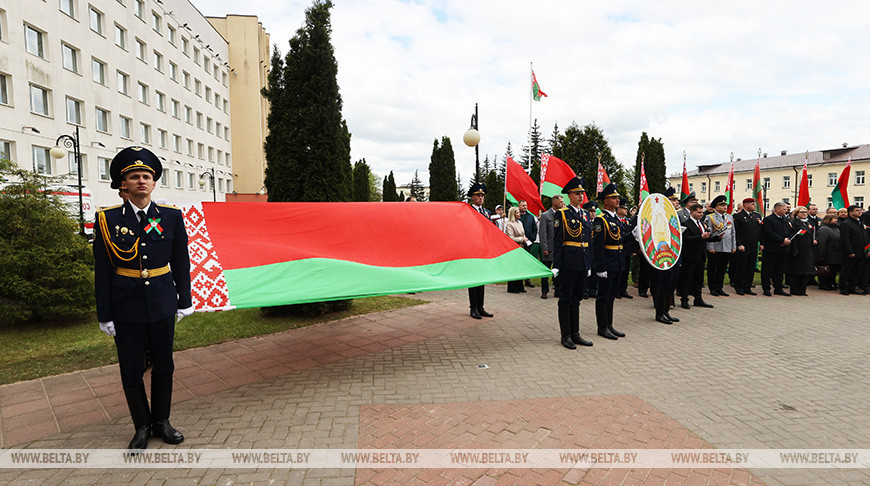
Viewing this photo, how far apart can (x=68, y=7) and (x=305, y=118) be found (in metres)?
26.5

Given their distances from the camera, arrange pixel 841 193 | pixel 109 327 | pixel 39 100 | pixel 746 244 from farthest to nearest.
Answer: pixel 39 100
pixel 841 193
pixel 746 244
pixel 109 327

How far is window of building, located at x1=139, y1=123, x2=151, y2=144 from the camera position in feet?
104

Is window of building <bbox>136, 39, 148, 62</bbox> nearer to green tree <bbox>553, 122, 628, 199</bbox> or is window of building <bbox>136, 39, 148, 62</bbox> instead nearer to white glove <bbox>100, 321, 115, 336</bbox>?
green tree <bbox>553, 122, 628, 199</bbox>

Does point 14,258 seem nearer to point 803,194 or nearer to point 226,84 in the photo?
point 803,194

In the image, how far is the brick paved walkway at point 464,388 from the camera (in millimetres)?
3500

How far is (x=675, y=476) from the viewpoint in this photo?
120 inches

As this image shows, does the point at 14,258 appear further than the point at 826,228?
No

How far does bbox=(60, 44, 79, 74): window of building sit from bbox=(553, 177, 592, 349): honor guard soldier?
95.9 ft

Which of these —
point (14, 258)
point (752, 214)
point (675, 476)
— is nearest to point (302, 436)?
point (675, 476)

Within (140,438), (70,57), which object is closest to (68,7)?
(70,57)

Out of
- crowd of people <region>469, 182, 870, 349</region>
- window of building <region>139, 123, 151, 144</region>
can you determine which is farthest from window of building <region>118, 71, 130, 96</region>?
crowd of people <region>469, 182, 870, 349</region>

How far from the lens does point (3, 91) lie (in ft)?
66.1

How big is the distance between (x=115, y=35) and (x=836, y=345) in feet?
123

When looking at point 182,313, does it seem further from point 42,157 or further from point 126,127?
point 126,127
